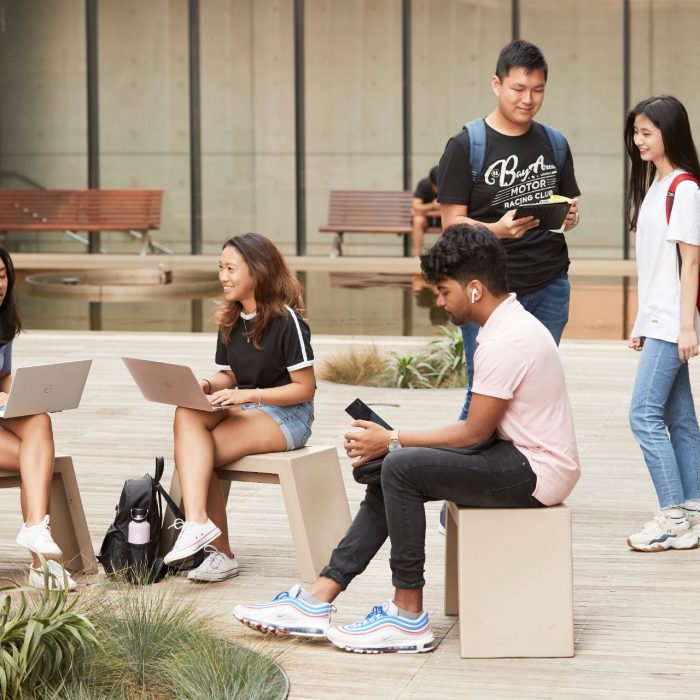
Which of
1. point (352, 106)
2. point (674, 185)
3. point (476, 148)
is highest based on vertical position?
point (352, 106)

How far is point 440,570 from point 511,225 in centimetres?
131

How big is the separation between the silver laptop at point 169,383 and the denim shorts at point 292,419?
0.72 ft

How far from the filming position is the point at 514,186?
5.78 meters

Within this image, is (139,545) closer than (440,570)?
Yes

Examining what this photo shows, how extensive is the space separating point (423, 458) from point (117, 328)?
9.51 metres

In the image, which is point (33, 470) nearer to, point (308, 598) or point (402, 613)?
point (308, 598)

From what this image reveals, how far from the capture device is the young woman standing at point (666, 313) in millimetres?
5523

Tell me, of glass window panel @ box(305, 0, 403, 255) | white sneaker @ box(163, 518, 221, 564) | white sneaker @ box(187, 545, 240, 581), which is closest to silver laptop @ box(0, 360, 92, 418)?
white sneaker @ box(163, 518, 221, 564)

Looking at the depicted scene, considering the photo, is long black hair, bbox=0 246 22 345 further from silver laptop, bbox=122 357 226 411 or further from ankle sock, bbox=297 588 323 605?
ankle sock, bbox=297 588 323 605

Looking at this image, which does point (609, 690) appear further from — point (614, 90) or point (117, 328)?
point (614, 90)

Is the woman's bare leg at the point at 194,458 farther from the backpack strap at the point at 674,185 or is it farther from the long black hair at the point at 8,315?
the backpack strap at the point at 674,185

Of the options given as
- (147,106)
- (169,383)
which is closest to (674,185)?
(169,383)

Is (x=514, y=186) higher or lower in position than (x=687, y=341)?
higher

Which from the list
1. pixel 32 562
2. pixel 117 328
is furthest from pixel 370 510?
pixel 117 328
